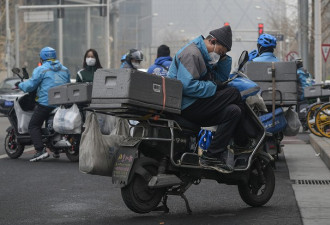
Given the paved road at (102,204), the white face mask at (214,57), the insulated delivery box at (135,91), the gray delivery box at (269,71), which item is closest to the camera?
the insulated delivery box at (135,91)

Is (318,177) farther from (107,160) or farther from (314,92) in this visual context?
(314,92)

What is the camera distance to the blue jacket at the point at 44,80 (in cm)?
1399

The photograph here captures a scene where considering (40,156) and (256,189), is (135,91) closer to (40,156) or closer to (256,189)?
(256,189)

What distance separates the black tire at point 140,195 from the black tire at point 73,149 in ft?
19.9

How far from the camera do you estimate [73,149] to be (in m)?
13.8

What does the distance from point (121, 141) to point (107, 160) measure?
0.22m

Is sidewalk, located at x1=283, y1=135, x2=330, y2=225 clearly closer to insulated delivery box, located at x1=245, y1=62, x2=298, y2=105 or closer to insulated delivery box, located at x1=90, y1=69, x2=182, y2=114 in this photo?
insulated delivery box, located at x1=245, y1=62, x2=298, y2=105

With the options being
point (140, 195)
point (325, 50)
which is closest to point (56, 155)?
point (140, 195)

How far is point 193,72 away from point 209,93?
0.24 meters

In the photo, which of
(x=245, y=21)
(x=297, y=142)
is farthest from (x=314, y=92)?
(x=245, y=21)

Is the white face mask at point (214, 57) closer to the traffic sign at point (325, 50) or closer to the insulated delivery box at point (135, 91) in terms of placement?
the insulated delivery box at point (135, 91)

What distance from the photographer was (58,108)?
13789 millimetres

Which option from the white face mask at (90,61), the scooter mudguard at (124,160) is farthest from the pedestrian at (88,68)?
the scooter mudguard at (124,160)

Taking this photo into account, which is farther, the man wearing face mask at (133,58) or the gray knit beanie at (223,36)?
the man wearing face mask at (133,58)
